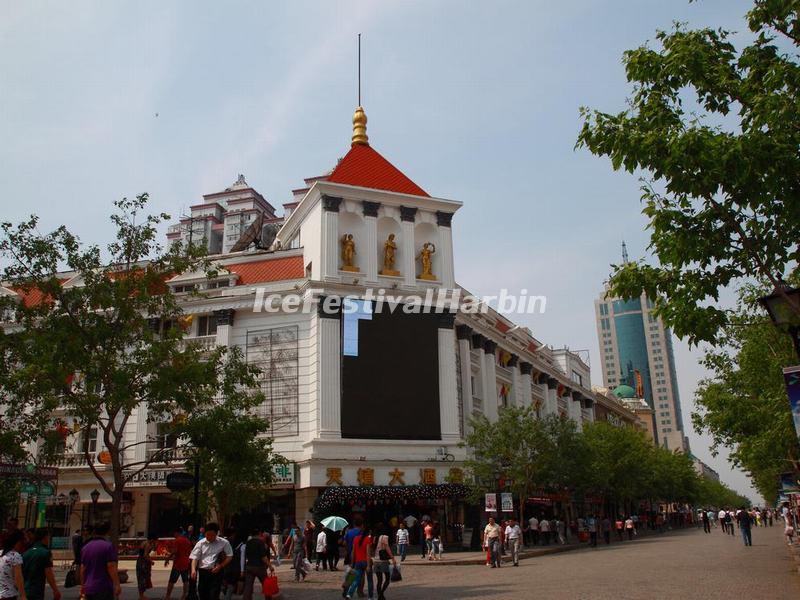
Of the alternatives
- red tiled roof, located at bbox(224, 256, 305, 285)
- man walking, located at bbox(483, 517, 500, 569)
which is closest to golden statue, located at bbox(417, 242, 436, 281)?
red tiled roof, located at bbox(224, 256, 305, 285)

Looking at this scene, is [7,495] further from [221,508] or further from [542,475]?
[542,475]

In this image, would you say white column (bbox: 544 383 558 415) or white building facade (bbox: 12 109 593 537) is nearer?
white building facade (bbox: 12 109 593 537)

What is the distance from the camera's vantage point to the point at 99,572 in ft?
31.7

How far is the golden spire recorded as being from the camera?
4556 cm

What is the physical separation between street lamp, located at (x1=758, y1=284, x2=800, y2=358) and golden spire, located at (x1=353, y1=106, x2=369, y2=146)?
121ft

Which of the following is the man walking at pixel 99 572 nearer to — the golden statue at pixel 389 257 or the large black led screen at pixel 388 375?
the large black led screen at pixel 388 375

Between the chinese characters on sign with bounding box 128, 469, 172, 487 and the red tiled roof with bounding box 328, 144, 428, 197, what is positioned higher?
the red tiled roof with bounding box 328, 144, 428, 197

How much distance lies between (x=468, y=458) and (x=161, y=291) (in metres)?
21.5

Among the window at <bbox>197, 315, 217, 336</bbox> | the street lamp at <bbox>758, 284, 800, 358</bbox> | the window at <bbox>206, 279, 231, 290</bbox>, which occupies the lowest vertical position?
the street lamp at <bbox>758, 284, 800, 358</bbox>

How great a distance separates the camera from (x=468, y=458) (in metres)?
37.3

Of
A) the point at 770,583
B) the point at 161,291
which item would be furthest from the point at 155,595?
the point at 770,583

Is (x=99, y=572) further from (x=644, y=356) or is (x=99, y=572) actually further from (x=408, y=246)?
(x=644, y=356)

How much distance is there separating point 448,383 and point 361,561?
22.5 m

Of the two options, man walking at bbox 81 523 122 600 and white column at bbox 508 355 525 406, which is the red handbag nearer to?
man walking at bbox 81 523 122 600
